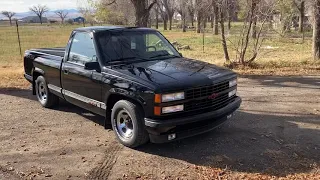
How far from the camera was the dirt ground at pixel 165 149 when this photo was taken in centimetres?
431

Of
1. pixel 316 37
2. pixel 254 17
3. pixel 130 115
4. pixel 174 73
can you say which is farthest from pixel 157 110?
pixel 316 37

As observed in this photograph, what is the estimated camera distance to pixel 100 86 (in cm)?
534

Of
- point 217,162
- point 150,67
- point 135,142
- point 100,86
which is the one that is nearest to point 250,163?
point 217,162

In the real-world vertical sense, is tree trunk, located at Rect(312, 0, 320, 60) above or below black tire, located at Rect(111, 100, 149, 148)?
above

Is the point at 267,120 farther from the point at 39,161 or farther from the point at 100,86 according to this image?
the point at 39,161

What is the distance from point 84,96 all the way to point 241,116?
2.96 m

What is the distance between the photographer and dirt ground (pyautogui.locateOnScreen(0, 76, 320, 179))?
170 inches

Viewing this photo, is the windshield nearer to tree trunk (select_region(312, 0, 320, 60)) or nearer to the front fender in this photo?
the front fender

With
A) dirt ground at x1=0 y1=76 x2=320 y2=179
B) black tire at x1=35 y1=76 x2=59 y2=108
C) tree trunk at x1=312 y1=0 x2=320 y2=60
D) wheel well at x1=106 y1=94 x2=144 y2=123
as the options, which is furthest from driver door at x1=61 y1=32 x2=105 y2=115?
tree trunk at x1=312 y1=0 x2=320 y2=60

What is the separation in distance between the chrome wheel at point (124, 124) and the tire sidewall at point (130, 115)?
4 centimetres

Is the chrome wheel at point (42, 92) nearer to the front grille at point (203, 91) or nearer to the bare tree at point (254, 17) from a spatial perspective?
the front grille at point (203, 91)

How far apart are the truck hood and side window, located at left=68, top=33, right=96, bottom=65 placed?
774 mm

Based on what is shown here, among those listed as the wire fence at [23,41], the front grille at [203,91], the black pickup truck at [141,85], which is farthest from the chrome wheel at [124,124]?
the wire fence at [23,41]

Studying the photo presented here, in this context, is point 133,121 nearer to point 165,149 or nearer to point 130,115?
point 130,115
